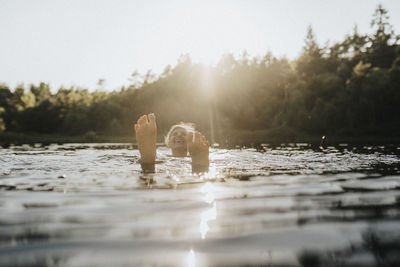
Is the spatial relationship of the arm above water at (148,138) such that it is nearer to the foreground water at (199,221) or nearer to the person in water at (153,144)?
the person in water at (153,144)

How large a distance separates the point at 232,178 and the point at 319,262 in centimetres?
260

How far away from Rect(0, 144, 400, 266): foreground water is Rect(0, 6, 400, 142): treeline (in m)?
25.7

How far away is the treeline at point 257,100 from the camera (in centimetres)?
3058

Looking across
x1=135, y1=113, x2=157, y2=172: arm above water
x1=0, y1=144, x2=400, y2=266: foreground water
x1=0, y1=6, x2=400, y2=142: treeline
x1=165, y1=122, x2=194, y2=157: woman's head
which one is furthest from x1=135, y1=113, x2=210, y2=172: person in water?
x1=0, y1=6, x2=400, y2=142: treeline

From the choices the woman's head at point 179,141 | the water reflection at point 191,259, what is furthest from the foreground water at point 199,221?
the woman's head at point 179,141

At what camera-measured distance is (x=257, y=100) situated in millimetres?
37750

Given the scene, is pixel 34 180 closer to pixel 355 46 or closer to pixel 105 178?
pixel 105 178

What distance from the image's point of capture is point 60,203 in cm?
261

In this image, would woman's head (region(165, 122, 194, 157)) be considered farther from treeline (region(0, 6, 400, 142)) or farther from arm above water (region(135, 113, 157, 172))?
treeline (region(0, 6, 400, 142))

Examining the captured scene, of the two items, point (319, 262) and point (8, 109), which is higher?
point (8, 109)

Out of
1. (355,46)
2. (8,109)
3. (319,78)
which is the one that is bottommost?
(8,109)

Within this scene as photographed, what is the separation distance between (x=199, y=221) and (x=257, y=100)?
36589mm

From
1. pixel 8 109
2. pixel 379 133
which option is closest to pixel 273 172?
pixel 379 133

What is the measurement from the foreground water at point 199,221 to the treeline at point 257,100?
25677 mm
